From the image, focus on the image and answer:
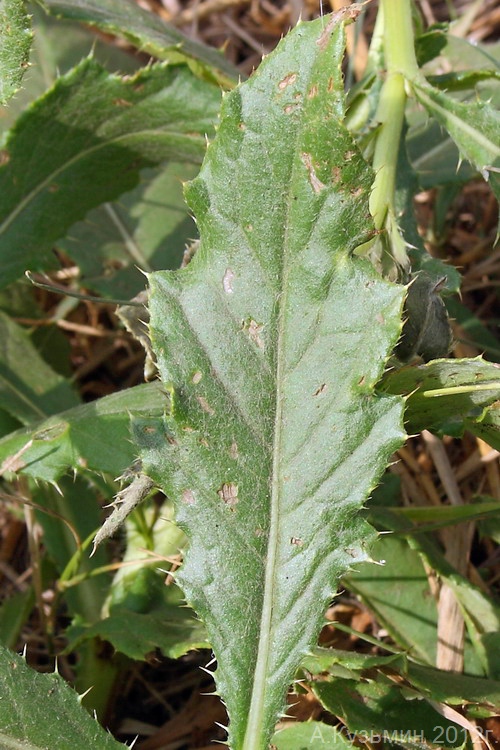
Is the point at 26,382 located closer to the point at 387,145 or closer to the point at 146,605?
the point at 146,605

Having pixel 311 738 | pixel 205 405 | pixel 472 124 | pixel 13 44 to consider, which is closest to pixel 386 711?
pixel 311 738

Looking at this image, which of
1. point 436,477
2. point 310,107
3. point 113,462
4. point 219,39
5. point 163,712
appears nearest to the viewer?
point 310,107

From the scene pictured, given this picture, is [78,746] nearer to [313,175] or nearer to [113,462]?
[113,462]

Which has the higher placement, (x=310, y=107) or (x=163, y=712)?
(x=310, y=107)

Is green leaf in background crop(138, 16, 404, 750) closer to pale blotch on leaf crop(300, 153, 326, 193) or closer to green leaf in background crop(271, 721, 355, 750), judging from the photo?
pale blotch on leaf crop(300, 153, 326, 193)

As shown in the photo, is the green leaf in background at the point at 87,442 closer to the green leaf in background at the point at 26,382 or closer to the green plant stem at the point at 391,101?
the green leaf in background at the point at 26,382

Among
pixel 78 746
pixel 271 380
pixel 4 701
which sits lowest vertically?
pixel 78 746

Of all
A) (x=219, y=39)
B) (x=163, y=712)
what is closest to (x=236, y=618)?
(x=163, y=712)

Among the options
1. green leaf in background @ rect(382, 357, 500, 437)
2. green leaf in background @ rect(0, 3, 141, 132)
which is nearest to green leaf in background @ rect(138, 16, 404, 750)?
green leaf in background @ rect(382, 357, 500, 437)
